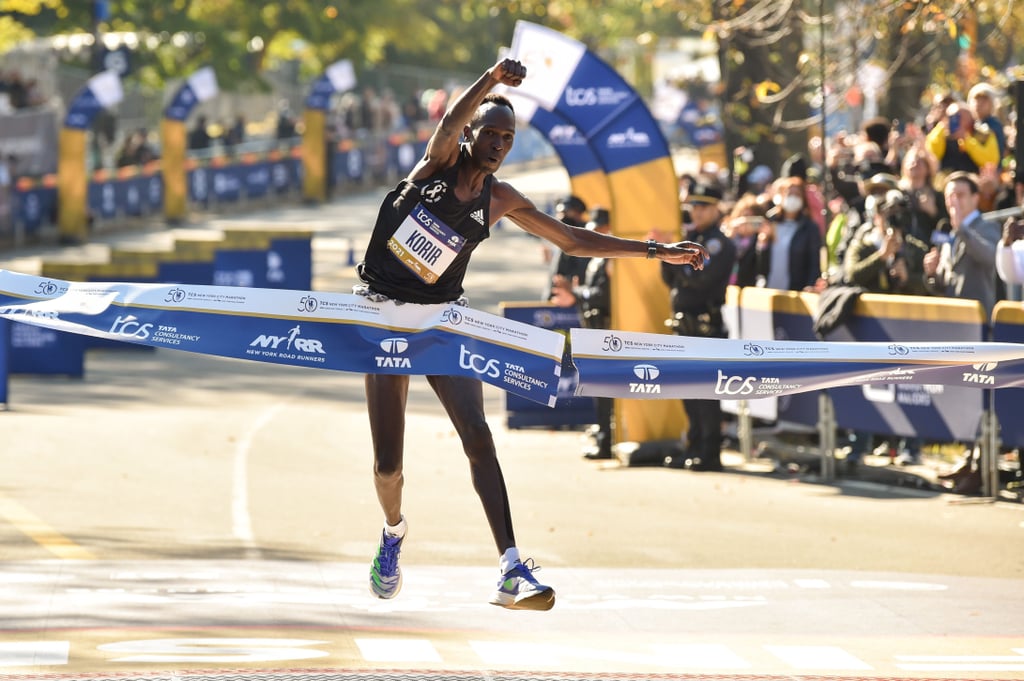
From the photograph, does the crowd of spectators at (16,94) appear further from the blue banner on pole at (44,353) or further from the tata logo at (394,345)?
the tata logo at (394,345)

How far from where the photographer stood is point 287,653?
7.91m

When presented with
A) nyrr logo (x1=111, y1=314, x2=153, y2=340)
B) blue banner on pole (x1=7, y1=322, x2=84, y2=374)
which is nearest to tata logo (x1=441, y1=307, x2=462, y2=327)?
nyrr logo (x1=111, y1=314, x2=153, y2=340)

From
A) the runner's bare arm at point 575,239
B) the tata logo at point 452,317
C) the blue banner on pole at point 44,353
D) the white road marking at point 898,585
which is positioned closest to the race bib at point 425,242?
the tata logo at point 452,317

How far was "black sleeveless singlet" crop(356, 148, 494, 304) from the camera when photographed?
22.8 ft

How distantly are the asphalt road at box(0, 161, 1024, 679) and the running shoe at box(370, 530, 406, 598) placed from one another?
37cm

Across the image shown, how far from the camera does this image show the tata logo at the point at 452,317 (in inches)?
281

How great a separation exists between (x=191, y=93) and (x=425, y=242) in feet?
100.0

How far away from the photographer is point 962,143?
48.3ft

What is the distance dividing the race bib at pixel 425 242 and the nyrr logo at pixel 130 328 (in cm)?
119

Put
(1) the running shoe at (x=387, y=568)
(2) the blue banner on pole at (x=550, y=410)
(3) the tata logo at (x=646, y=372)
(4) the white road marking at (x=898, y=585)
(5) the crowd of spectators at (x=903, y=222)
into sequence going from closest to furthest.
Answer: (1) the running shoe at (x=387, y=568) → (3) the tata logo at (x=646, y=372) → (4) the white road marking at (x=898, y=585) → (5) the crowd of spectators at (x=903, y=222) → (2) the blue banner on pole at (x=550, y=410)

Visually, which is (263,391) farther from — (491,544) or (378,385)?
(378,385)

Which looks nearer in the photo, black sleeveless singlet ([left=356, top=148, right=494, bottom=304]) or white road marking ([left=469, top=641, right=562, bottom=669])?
black sleeveless singlet ([left=356, top=148, right=494, bottom=304])

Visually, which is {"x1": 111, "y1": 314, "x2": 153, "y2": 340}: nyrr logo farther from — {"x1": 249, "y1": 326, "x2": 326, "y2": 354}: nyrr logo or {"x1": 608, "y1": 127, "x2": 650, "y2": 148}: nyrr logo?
{"x1": 608, "y1": 127, "x2": 650, "y2": 148}: nyrr logo

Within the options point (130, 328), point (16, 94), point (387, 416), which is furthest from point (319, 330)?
point (16, 94)
